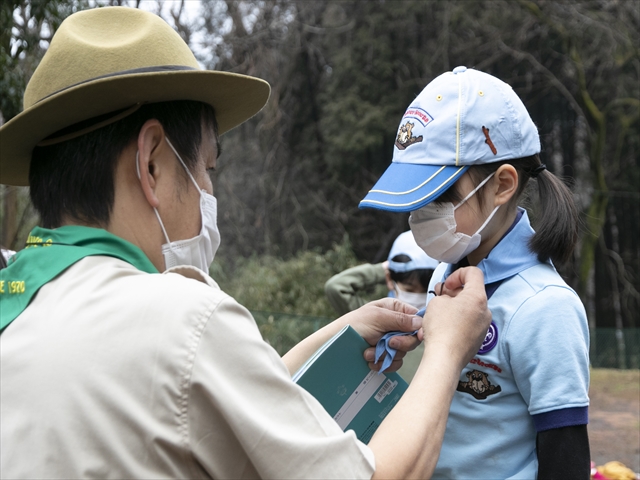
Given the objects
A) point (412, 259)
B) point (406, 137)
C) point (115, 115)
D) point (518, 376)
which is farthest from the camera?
point (412, 259)

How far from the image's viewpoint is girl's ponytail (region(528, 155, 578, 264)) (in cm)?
183

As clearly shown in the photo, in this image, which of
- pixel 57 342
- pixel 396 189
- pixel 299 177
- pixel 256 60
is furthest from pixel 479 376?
pixel 299 177

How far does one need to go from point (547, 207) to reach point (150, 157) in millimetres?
1105

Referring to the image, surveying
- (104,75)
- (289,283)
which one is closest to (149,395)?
(104,75)

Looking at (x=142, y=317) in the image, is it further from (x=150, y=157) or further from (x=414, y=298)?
(x=414, y=298)

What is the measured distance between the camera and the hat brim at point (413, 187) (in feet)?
5.98

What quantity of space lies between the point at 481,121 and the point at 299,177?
13729mm

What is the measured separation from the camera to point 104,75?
1.36m

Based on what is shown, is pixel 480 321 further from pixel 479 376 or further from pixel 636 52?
pixel 636 52

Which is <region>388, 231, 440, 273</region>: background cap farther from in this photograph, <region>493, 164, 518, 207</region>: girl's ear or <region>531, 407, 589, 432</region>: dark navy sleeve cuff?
<region>531, 407, 589, 432</region>: dark navy sleeve cuff

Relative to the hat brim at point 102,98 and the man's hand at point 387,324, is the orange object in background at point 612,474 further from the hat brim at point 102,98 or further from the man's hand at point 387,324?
the hat brim at point 102,98

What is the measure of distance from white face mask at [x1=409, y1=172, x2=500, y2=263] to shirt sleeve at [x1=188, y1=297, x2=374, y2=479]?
850 millimetres

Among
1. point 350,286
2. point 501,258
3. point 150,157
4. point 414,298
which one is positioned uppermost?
point 150,157

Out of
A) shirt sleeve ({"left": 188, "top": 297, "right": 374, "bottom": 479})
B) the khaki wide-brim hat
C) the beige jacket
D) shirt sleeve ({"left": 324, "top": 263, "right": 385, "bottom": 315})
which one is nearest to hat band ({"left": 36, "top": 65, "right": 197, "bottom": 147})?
the khaki wide-brim hat
